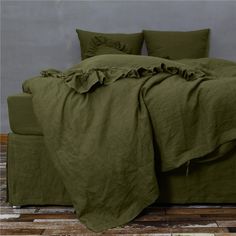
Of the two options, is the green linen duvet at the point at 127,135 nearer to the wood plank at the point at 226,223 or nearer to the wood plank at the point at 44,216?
the wood plank at the point at 44,216

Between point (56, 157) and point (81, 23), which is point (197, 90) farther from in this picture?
point (81, 23)

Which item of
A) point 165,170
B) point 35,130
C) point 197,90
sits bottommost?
point 165,170

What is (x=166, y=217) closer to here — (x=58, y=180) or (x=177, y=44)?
(x=58, y=180)

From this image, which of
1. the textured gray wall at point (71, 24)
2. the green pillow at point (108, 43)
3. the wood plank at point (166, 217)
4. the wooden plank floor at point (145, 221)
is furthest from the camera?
the textured gray wall at point (71, 24)

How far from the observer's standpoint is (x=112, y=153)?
1.71 meters

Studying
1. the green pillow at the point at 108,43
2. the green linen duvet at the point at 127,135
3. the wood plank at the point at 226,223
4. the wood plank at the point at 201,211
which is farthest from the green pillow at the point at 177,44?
the wood plank at the point at 226,223

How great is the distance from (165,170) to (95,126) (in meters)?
0.35

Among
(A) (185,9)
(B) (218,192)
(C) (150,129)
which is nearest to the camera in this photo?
(C) (150,129)

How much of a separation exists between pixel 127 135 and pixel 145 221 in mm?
371

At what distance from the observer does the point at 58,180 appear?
1849 mm

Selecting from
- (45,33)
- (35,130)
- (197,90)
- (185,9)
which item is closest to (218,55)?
(185,9)

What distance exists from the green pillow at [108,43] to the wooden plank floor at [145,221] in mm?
1725

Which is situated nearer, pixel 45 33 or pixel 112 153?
pixel 112 153

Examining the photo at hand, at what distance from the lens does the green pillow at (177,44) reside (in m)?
3.38
